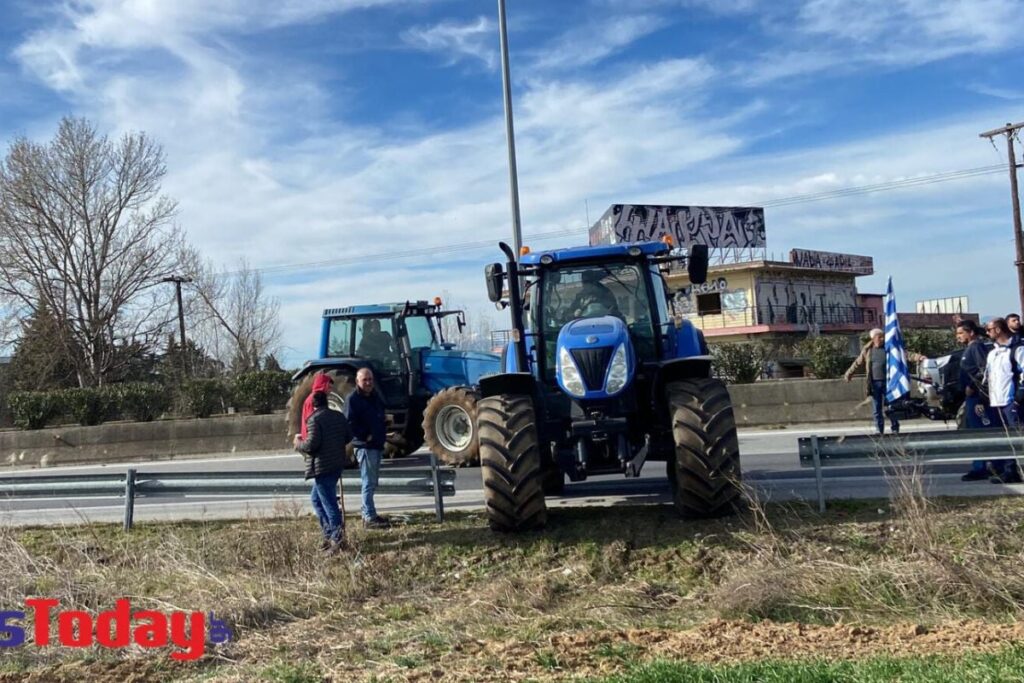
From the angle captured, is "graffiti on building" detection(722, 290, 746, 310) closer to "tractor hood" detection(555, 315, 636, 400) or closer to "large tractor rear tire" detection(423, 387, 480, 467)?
"large tractor rear tire" detection(423, 387, 480, 467)

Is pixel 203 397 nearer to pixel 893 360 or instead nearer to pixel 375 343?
pixel 375 343

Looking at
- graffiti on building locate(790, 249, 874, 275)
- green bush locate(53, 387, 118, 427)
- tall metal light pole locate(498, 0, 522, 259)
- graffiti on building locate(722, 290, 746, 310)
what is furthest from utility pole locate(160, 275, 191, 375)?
graffiti on building locate(790, 249, 874, 275)

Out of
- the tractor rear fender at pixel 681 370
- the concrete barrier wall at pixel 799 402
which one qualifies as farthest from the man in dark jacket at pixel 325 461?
the concrete barrier wall at pixel 799 402

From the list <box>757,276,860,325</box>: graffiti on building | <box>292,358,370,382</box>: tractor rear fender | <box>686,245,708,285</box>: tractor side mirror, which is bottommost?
<box>292,358,370,382</box>: tractor rear fender

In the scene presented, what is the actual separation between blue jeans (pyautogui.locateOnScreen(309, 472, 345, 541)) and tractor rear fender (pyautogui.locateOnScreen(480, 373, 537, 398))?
5.38ft

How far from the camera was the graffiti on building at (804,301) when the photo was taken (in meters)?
57.3

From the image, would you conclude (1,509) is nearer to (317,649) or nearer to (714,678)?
(317,649)

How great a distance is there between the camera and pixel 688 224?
58781 millimetres

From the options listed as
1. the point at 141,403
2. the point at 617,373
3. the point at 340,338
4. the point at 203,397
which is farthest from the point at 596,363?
the point at 141,403

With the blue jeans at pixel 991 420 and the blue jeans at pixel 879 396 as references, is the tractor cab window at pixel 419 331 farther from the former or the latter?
the blue jeans at pixel 991 420

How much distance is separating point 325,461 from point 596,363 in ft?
8.70

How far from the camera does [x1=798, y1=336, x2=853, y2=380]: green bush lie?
2041 centimetres

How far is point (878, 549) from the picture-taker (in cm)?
762

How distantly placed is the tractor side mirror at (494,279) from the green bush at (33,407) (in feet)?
61.8
